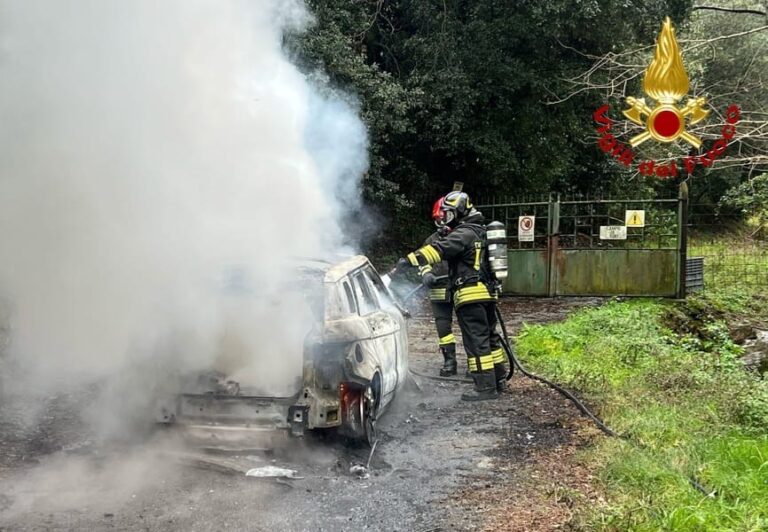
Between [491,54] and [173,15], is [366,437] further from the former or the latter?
[491,54]

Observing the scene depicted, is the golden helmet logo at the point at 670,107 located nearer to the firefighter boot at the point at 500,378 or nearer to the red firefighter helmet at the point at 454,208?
the red firefighter helmet at the point at 454,208

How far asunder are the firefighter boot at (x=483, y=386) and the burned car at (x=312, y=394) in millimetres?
1833

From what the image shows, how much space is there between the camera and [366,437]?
193 inches

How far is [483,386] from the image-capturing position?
6.62 meters

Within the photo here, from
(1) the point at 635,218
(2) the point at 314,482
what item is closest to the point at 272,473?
(2) the point at 314,482

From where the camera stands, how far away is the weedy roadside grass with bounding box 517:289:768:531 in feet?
12.3

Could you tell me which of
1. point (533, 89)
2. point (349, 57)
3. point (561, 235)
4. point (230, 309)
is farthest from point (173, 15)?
point (533, 89)

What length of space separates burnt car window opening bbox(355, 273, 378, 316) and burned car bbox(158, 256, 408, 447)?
0.89 ft

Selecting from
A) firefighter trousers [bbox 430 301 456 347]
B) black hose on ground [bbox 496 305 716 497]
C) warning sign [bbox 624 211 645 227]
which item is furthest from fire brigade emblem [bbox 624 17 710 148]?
black hose on ground [bbox 496 305 716 497]

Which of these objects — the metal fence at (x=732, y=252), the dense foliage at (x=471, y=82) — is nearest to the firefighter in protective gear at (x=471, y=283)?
the dense foliage at (x=471, y=82)

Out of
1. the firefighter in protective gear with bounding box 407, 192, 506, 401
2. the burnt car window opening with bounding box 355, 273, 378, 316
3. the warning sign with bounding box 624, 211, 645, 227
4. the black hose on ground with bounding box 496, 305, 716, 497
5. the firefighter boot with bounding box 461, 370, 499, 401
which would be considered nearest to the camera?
the black hose on ground with bounding box 496, 305, 716, 497

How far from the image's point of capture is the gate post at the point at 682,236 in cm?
1162

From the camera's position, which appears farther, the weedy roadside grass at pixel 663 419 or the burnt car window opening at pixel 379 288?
the burnt car window opening at pixel 379 288

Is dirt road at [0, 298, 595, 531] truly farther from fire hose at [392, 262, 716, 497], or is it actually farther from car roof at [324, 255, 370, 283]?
car roof at [324, 255, 370, 283]
